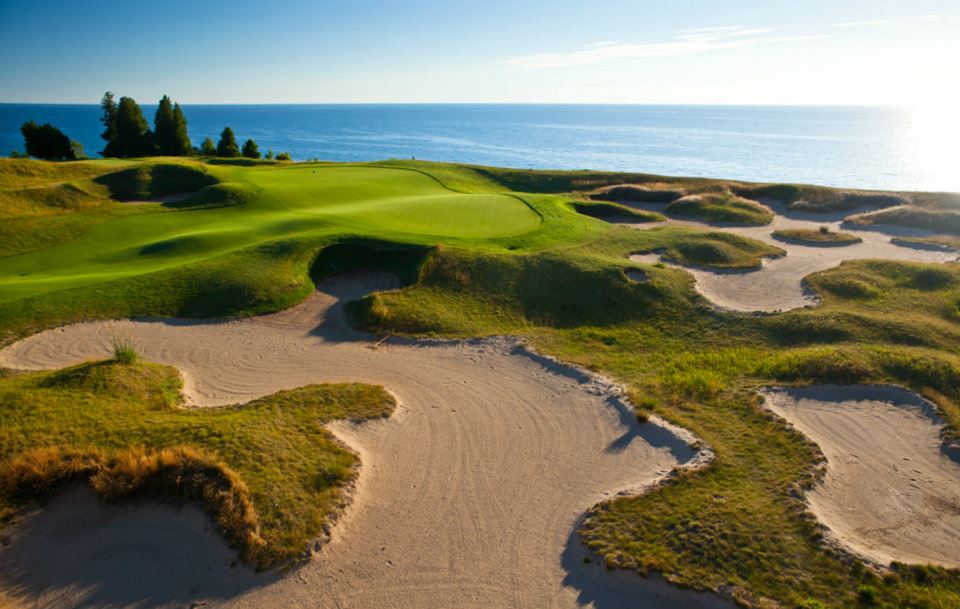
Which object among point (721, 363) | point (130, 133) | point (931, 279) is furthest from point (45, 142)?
point (931, 279)

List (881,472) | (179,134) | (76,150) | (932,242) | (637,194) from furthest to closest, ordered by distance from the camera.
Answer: (76,150) < (179,134) < (637,194) < (932,242) < (881,472)

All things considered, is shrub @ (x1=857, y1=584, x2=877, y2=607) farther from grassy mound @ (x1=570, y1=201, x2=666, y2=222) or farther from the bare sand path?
grassy mound @ (x1=570, y1=201, x2=666, y2=222)

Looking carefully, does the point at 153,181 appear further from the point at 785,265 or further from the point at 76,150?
the point at 785,265

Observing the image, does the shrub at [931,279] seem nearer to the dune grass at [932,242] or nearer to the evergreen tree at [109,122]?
the dune grass at [932,242]

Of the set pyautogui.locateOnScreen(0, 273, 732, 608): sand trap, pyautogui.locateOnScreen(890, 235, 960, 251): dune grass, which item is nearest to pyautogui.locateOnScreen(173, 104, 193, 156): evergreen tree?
pyautogui.locateOnScreen(0, 273, 732, 608): sand trap

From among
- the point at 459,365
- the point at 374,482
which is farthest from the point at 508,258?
the point at 374,482

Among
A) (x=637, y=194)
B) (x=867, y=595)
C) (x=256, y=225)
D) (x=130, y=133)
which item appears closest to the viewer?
(x=867, y=595)

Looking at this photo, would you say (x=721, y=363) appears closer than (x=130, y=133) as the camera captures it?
Yes
